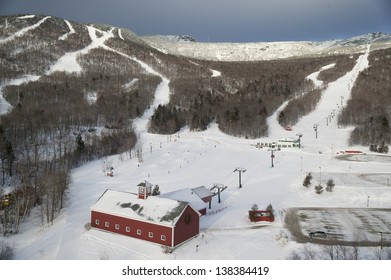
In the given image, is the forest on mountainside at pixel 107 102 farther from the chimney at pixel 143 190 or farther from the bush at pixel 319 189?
the bush at pixel 319 189

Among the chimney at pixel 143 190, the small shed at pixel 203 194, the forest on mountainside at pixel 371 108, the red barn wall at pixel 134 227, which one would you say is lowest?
the red barn wall at pixel 134 227

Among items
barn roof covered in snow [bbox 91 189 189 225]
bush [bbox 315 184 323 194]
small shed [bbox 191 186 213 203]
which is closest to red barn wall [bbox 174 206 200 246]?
barn roof covered in snow [bbox 91 189 189 225]

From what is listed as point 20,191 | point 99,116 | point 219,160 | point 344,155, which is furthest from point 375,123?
point 20,191

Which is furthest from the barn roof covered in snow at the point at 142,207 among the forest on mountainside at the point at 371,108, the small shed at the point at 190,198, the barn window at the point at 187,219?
the forest on mountainside at the point at 371,108

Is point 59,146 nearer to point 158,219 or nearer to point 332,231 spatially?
point 158,219

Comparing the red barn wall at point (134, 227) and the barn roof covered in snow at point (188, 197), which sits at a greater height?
the barn roof covered in snow at point (188, 197)

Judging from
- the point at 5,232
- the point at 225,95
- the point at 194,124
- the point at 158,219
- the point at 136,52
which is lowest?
the point at 5,232
